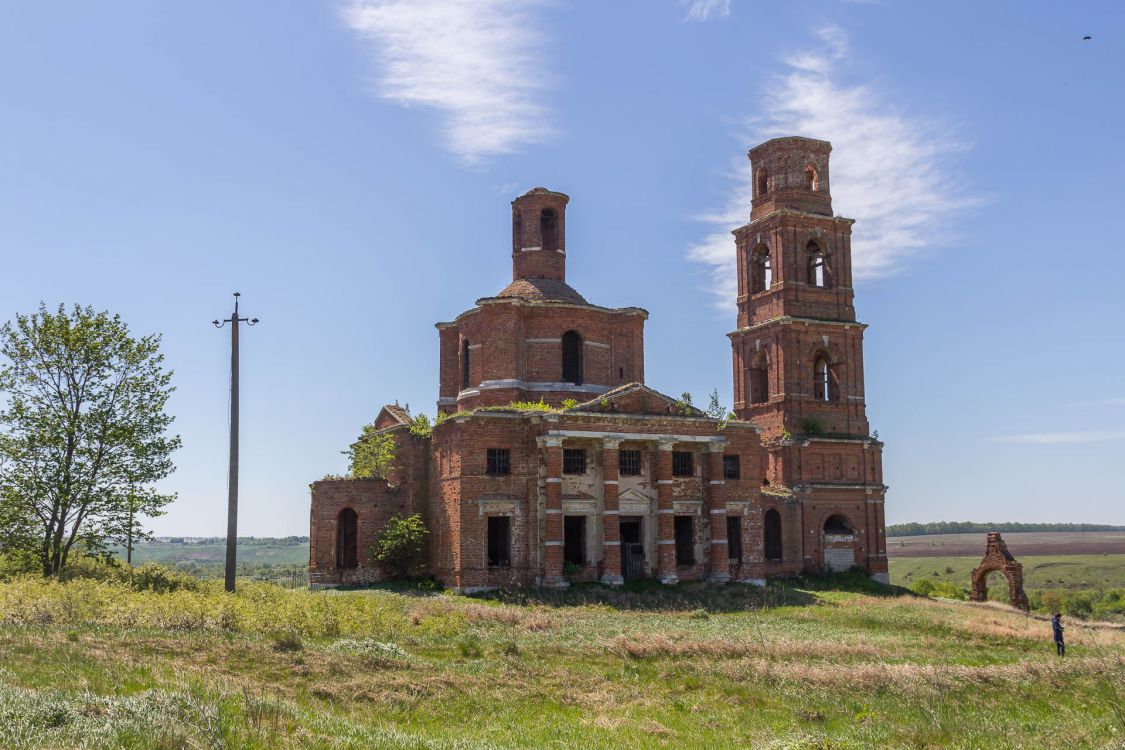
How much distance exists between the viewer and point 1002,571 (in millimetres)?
40281

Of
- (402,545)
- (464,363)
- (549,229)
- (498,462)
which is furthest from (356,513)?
(549,229)

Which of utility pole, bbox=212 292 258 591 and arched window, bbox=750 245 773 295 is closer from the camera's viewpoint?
utility pole, bbox=212 292 258 591

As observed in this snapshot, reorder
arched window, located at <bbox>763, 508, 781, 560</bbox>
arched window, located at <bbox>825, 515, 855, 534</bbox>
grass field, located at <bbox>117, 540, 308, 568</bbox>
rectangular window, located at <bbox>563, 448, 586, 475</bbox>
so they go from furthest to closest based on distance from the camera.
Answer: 1. grass field, located at <bbox>117, 540, 308, 568</bbox>
2. arched window, located at <bbox>825, 515, 855, 534</bbox>
3. arched window, located at <bbox>763, 508, 781, 560</bbox>
4. rectangular window, located at <bbox>563, 448, 586, 475</bbox>

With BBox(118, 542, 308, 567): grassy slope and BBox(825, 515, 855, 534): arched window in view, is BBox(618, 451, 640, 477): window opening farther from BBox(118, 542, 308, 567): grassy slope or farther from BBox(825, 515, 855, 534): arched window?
BBox(118, 542, 308, 567): grassy slope

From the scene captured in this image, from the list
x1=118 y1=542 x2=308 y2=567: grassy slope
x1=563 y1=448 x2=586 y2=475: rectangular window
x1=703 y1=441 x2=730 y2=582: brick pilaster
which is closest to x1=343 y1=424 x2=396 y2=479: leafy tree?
x1=563 y1=448 x2=586 y2=475: rectangular window

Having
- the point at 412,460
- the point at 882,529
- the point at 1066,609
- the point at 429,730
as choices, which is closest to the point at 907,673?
the point at 429,730

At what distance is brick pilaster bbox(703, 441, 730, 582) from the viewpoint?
3409 centimetres

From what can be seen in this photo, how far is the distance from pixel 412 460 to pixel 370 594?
650 centimetres

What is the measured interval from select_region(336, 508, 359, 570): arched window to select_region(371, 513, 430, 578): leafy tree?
1.33 meters

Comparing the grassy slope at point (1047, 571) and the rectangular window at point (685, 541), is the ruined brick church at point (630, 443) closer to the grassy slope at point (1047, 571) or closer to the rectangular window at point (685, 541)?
the rectangular window at point (685, 541)

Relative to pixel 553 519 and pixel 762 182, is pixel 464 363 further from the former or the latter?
pixel 762 182

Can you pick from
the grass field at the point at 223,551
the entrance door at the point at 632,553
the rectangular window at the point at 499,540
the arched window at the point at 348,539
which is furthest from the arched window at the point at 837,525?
the grass field at the point at 223,551

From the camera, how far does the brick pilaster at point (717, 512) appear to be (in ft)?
112

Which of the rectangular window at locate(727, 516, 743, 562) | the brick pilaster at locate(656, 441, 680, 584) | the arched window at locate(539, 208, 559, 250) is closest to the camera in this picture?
the brick pilaster at locate(656, 441, 680, 584)
